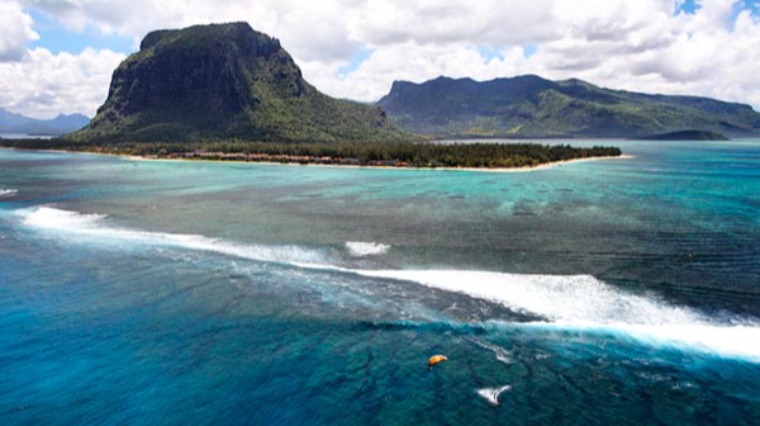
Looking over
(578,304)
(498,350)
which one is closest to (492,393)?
(498,350)

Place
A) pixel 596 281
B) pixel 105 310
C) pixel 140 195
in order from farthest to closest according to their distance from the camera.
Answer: pixel 140 195, pixel 596 281, pixel 105 310

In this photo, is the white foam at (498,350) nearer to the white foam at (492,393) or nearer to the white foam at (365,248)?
the white foam at (492,393)

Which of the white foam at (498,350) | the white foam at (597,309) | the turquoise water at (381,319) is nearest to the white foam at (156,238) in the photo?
the turquoise water at (381,319)

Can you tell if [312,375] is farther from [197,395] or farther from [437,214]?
[437,214]

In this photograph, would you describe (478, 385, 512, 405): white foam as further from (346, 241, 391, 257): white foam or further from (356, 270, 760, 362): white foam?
(346, 241, 391, 257): white foam

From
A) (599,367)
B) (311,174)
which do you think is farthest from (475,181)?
(599,367)

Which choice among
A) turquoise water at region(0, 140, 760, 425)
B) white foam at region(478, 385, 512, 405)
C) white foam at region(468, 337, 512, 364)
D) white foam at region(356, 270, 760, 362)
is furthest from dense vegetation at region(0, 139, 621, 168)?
white foam at region(478, 385, 512, 405)
